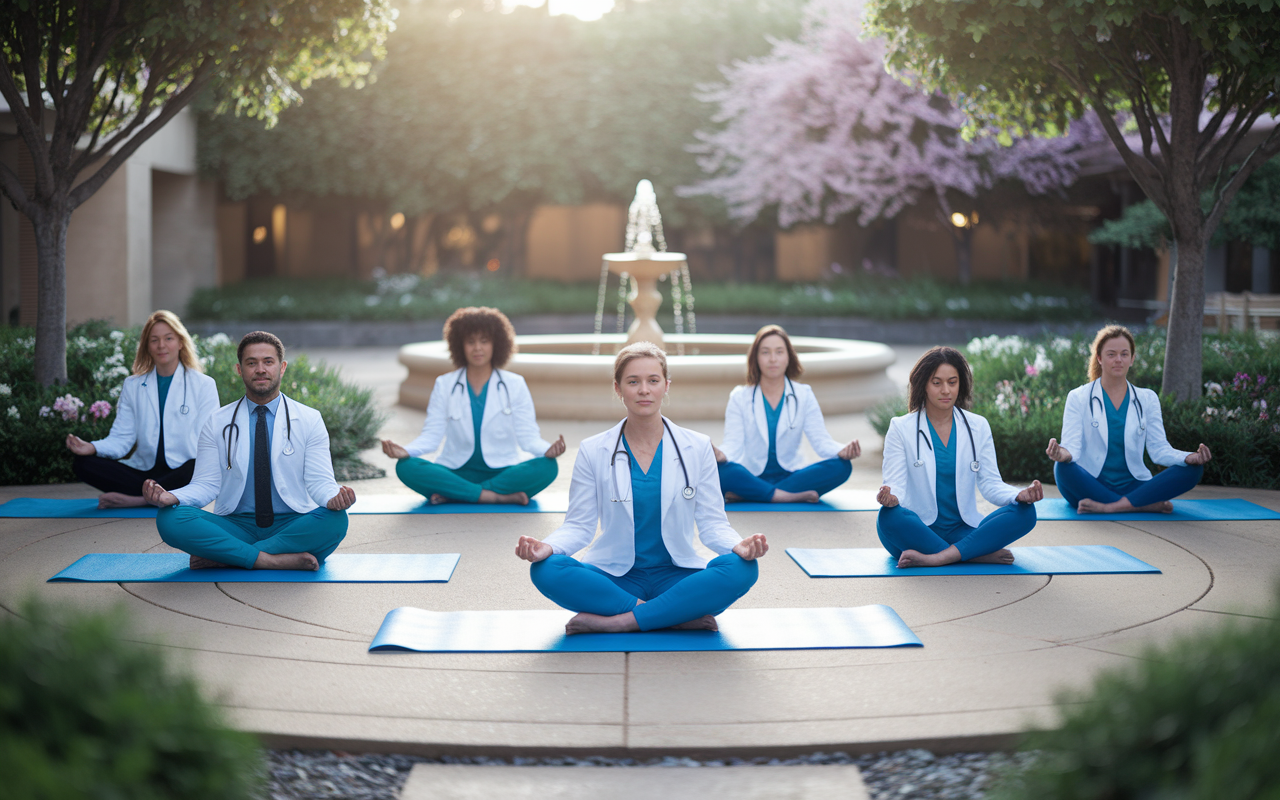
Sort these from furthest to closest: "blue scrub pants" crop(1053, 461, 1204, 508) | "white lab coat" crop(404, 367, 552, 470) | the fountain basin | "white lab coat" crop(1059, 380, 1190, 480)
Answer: the fountain basin → "white lab coat" crop(404, 367, 552, 470) → "white lab coat" crop(1059, 380, 1190, 480) → "blue scrub pants" crop(1053, 461, 1204, 508)

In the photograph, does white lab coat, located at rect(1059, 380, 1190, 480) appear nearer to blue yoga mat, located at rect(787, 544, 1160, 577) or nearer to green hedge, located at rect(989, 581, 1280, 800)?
blue yoga mat, located at rect(787, 544, 1160, 577)

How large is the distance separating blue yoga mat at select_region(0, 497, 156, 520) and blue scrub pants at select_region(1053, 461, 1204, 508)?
5859mm

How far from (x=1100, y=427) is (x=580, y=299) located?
814 inches

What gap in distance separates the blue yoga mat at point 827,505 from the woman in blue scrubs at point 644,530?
2.69 metres

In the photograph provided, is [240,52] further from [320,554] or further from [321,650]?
[321,650]

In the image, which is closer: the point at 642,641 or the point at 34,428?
the point at 642,641

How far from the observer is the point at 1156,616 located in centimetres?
494

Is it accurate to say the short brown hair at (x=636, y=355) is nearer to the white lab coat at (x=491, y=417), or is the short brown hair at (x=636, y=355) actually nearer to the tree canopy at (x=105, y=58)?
the white lab coat at (x=491, y=417)

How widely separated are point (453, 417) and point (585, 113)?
20.4 metres

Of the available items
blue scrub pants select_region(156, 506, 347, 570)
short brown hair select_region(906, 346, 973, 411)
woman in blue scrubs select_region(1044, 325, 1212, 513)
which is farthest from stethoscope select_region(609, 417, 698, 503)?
woman in blue scrubs select_region(1044, 325, 1212, 513)

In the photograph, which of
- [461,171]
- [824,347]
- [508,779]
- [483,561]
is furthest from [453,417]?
[461,171]

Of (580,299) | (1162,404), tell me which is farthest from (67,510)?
(580,299)

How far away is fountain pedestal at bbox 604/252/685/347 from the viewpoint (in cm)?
1502

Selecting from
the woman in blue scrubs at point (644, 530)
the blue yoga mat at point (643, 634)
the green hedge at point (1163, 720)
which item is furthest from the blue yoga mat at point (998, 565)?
the green hedge at point (1163, 720)
